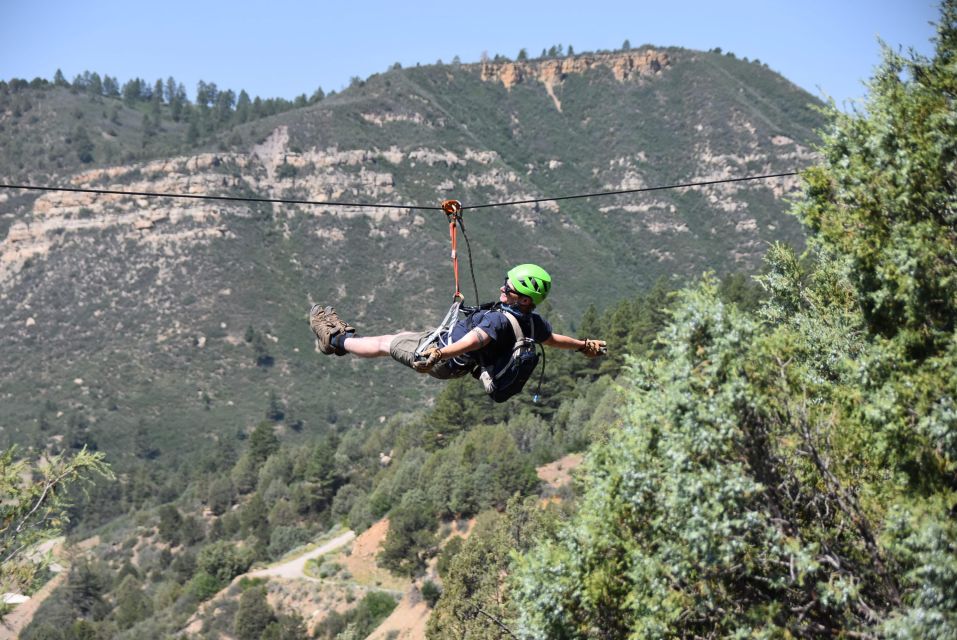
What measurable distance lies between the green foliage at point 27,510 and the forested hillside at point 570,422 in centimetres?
10

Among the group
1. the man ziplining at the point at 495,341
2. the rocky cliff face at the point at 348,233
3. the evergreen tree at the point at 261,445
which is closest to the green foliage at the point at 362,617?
the man ziplining at the point at 495,341

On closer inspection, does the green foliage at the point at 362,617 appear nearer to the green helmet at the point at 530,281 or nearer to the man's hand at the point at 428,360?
the man's hand at the point at 428,360

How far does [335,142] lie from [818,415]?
505 feet

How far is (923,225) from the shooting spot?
8.95m

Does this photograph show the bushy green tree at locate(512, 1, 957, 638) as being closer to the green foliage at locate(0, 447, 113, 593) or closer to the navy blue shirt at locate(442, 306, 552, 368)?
the navy blue shirt at locate(442, 306, 552, 368)

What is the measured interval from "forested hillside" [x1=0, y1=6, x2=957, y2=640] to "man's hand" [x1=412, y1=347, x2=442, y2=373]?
2515mm

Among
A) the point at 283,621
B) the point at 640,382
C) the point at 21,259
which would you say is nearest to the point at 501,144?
the point at 21,259

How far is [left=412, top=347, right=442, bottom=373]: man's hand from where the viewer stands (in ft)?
31.9

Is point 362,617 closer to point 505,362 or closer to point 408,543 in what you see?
point 408,543

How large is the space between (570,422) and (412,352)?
52.7 m

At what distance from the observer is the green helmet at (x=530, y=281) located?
1049 cm

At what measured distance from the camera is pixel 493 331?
10219 millimetres

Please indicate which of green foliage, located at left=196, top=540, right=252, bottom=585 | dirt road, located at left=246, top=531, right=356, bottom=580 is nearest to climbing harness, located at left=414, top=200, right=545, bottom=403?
dirt road, located at left=246, top=531, right=356, bottom=580

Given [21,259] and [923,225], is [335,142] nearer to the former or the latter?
[21,259]
